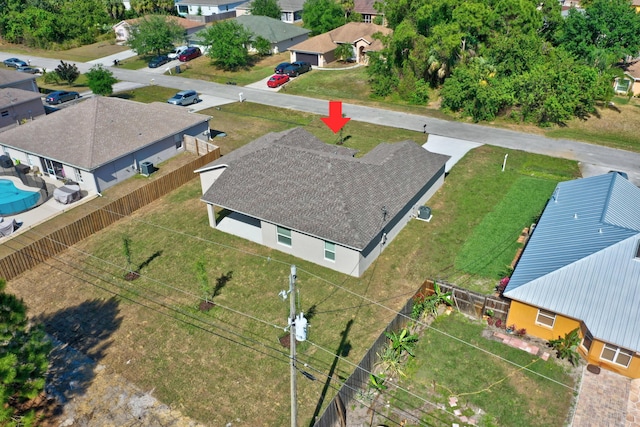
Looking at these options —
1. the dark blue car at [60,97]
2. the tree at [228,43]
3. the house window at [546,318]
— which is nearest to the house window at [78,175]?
the dark blue car at [60,97]

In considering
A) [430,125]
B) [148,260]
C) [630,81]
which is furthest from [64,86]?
[630,81]

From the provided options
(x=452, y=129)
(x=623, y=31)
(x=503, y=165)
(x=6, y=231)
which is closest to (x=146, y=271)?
(x=6, y=231)

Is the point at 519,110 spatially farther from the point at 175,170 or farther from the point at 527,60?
the point at 175,170

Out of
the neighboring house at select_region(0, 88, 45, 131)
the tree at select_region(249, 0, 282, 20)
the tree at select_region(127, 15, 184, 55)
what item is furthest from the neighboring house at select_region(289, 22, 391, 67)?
the neighboring house at select_region(0, 88, 45, 131)

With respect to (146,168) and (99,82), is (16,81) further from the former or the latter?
(146,168)

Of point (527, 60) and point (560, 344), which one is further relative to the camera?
point (527, 60)

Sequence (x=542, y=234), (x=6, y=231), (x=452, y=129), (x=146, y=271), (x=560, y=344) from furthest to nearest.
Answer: (x=452, y=129), (x=6, y=231), (x=146, y=271), (x=542, y=234), (x=560, y=344)

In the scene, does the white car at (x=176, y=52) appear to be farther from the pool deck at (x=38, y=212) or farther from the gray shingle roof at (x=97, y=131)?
the pool deck at (x=38, y=212)

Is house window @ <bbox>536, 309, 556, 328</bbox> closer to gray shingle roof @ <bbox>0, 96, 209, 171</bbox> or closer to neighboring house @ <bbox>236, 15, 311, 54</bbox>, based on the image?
gray shingle roof @ <bbox>0, 96, 209, 171</bbox>
